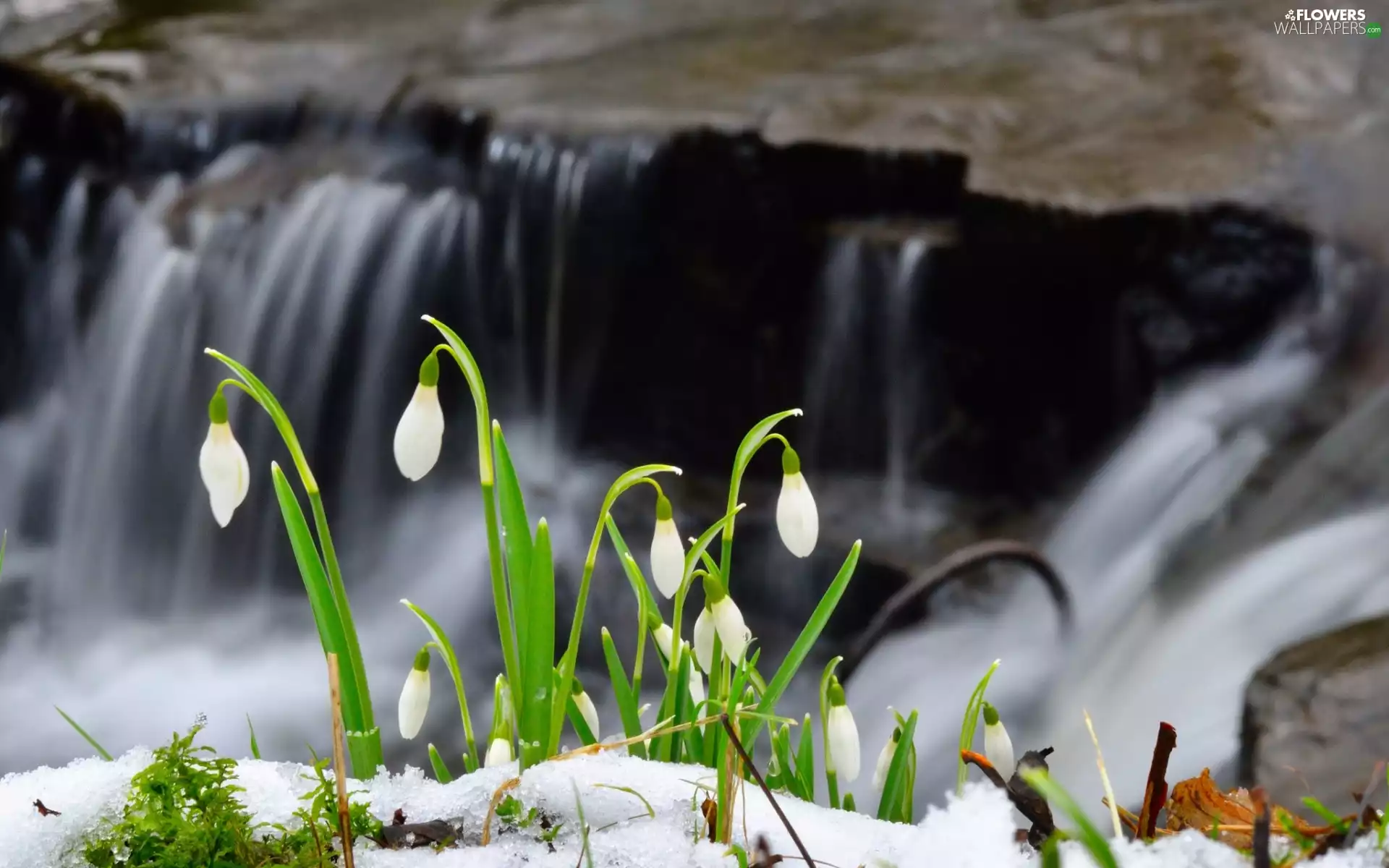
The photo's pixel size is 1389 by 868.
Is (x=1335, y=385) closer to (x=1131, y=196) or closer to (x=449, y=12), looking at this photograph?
(x=1131, y=196)

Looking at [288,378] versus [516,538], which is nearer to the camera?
[516,538]

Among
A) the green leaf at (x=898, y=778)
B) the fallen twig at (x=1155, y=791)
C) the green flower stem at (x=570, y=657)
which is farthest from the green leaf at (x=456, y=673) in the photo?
the fallen twig at (x=1155, y=791)

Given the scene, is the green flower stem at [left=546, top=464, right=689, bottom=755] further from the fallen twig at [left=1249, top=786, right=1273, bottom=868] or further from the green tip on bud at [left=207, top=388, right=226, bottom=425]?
the fallen twig at [left=1249, top=786, right=1273, bottom=868]

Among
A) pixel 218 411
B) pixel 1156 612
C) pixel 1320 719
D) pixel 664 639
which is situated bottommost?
pixel 1156 612

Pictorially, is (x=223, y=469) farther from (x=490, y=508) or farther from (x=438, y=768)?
(x=438, y=768)

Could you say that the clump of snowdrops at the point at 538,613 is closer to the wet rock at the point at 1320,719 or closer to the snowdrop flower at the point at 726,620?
the snowdrop flower at the point at 726,620

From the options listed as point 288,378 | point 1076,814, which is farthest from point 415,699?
point 288,378
